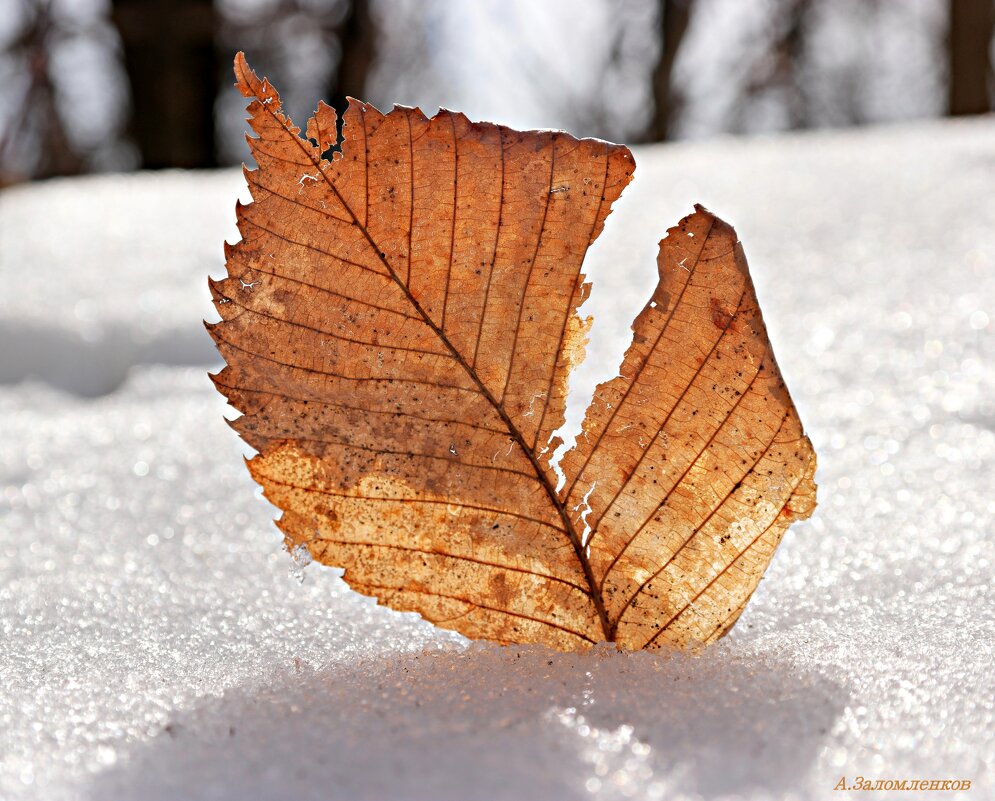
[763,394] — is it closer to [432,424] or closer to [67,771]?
[432,424]

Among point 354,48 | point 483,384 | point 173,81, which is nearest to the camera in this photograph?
point 483,384

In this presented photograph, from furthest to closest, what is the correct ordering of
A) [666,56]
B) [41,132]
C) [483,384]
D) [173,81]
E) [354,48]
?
[666,56], [354,48], [41,132], [173,81], [483,384]

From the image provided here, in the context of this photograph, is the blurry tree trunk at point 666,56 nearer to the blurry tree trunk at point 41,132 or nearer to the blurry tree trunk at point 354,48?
the blurry tree trunk at point 354,48

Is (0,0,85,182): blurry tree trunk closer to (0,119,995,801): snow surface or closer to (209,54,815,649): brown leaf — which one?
(0,119,995,801): snow surface

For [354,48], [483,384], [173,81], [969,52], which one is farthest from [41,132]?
[483,384]

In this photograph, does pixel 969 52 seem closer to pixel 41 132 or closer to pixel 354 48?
pixel 354 48

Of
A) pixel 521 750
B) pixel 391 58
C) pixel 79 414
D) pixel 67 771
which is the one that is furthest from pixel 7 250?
pixel 391 58

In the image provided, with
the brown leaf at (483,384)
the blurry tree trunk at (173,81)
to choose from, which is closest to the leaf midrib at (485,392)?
the brown leaf at (483,384)
